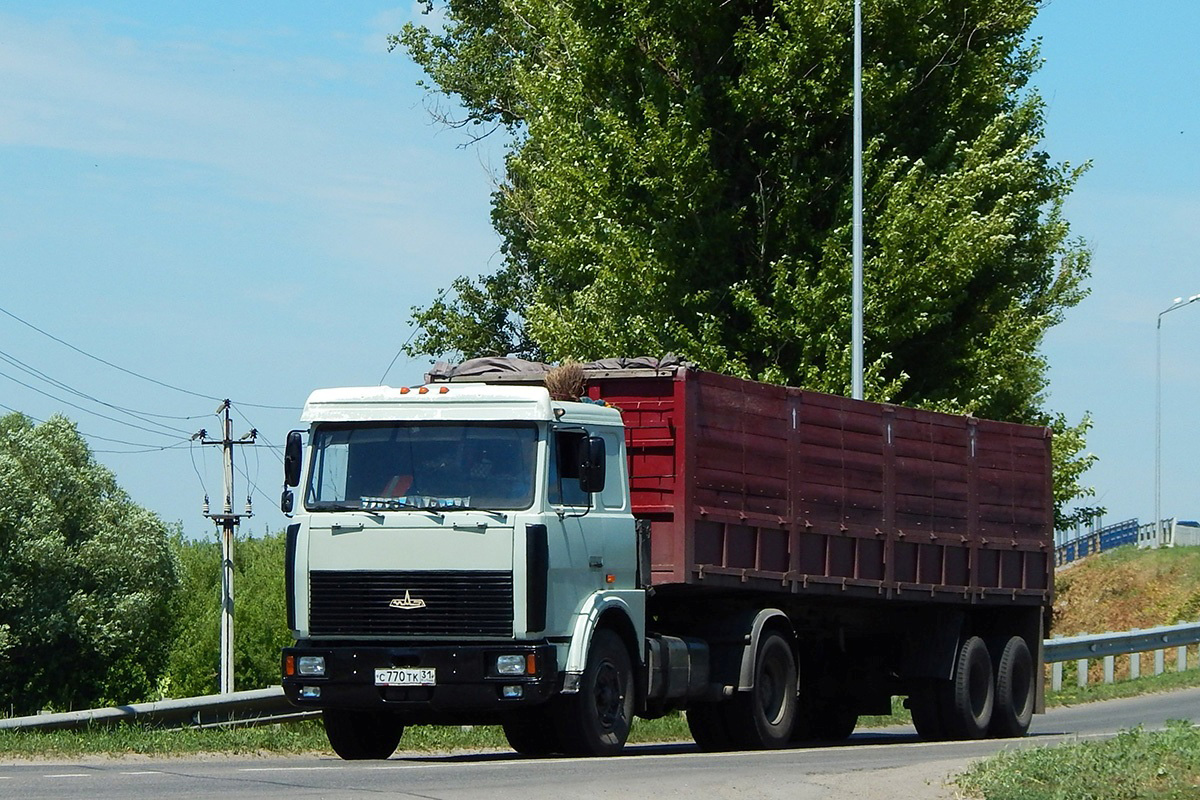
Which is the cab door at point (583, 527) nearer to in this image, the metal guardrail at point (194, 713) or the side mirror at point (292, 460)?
the side mirror at point (292, 460)

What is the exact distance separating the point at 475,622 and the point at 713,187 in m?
15.0

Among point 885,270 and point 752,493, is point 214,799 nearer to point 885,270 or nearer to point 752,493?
point 752,493

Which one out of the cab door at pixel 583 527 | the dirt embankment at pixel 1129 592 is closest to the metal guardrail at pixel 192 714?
the cab door at pixel 583 527

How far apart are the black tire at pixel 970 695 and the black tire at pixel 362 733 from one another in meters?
6.60

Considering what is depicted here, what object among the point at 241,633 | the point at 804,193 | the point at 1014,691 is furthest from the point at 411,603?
the point at 241,633

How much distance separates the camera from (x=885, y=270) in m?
Answer: 28.2

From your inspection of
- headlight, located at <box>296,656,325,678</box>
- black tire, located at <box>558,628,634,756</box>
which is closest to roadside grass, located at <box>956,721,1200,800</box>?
black tire, located at <box>558,628,634,756</box>

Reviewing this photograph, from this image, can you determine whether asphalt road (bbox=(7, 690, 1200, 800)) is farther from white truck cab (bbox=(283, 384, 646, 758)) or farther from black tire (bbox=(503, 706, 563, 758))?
white truck cab (bbox=(283, 384, 646, 758))

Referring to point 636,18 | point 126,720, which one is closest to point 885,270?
point 636,18

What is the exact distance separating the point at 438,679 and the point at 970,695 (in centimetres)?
799

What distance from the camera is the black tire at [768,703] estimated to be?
17.2 metres

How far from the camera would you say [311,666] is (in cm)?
1484

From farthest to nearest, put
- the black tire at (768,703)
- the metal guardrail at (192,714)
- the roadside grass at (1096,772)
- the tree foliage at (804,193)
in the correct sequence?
1. the tree foliage at (804,193)
2. the metal guardrail at (192,714)
3. the black tire at (768,703)
4. the roadside grass at (1096,772)

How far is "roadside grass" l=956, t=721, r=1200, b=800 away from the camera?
1134cm
